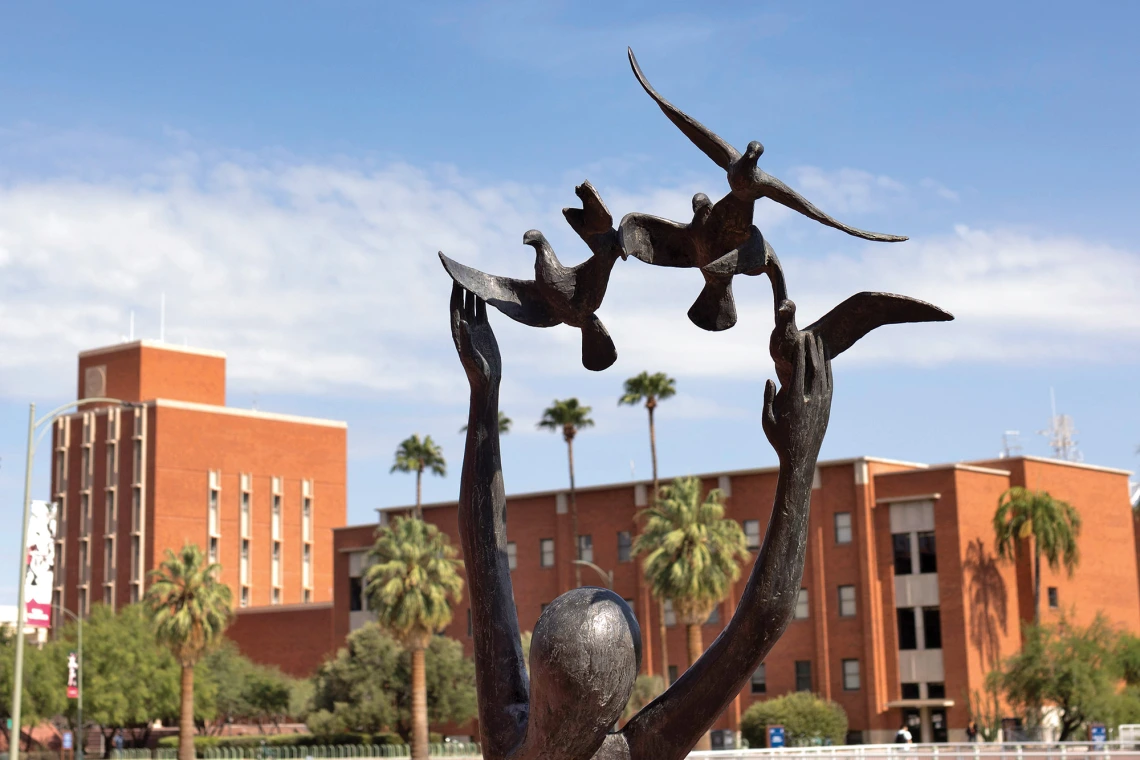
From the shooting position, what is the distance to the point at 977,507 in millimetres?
59281

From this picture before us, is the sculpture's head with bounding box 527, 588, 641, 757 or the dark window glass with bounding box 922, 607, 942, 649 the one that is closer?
the sculpture's head with bounding box 527, 588, 641, 757

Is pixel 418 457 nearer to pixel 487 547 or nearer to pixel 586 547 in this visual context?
pixel 586 547

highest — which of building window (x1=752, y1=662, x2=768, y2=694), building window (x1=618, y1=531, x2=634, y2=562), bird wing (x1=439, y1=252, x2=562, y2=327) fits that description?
building window (x1=618, y1=531, x2=634, y2=562)

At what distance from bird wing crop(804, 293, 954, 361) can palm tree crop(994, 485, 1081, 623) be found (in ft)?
171

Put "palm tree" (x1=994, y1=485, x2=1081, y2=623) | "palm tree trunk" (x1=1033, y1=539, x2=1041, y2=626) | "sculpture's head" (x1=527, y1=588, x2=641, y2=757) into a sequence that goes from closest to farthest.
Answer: "sculpture's head" (x1=527, y1=588, x2=641, y2=757) < "palm tree" (x1=994, y1=485, x2=1081, y2=623) < "palm tree trunk" (x1=1033, y1=539, x2=1041, y2=626)

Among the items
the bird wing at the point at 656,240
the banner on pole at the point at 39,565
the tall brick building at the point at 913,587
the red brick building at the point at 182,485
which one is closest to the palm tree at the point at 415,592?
the tall brick building at the point at 913,587

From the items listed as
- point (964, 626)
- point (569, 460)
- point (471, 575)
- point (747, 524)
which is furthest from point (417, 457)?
point (471, 575)

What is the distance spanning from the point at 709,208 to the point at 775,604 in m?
2.40

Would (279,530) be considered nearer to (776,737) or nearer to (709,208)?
(776,737)

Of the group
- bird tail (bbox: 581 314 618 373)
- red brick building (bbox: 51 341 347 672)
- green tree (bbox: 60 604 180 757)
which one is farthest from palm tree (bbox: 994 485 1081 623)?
red brick building (bbox: 51 341 347 672)

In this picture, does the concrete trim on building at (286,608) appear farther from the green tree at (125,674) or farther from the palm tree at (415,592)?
the palm tree at (415,592)

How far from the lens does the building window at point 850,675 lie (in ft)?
195

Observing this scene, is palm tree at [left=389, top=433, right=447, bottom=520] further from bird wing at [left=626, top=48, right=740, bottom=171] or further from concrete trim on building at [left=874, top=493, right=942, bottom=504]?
bird wing at [left=626, top=48, right=740, bottom=171]

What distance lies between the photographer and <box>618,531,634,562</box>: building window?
218 feet
